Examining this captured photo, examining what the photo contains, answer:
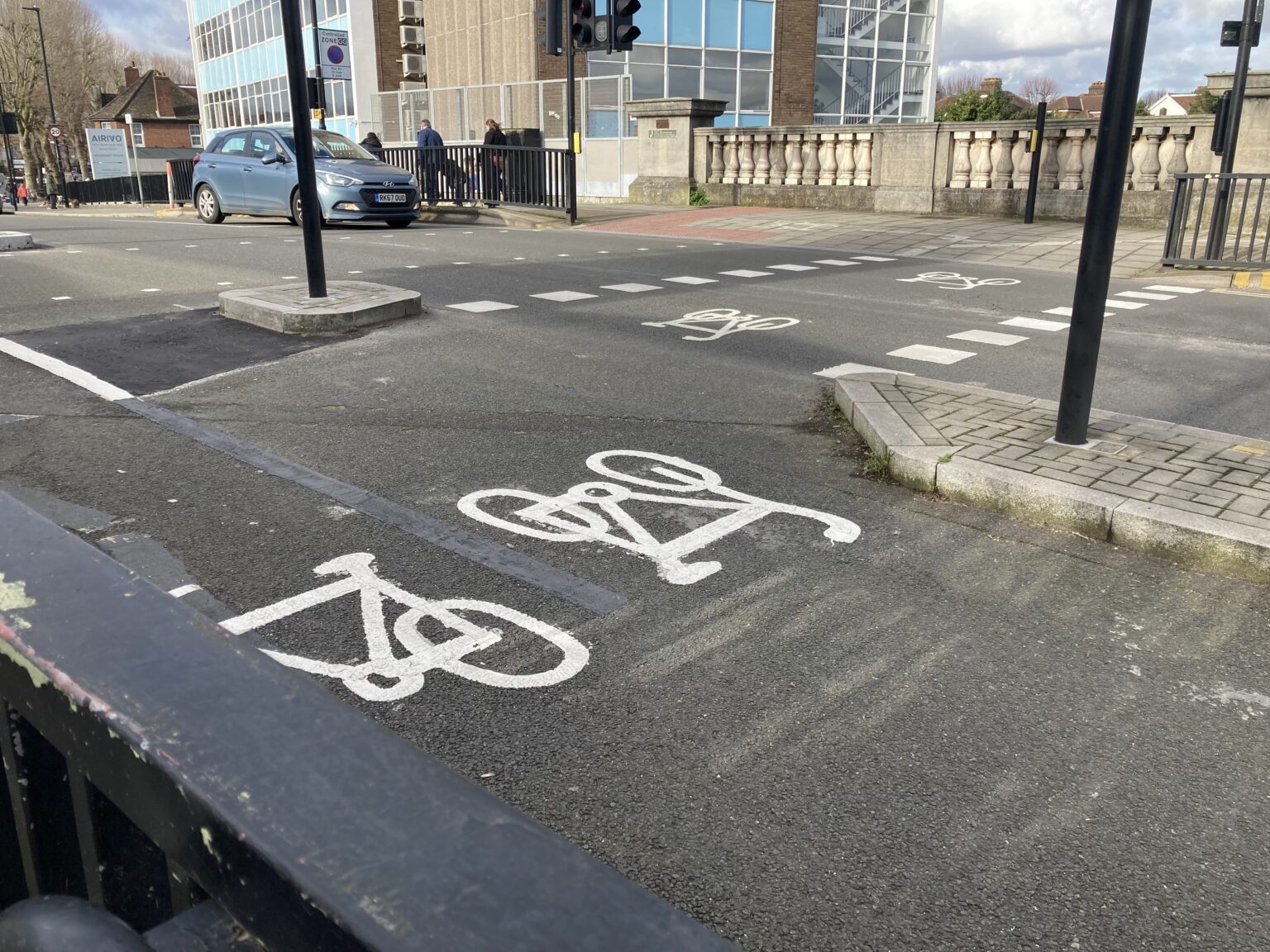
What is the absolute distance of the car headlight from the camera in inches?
Result: 706

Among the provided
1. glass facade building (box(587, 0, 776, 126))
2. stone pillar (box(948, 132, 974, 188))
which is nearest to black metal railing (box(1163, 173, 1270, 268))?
stone pillar (box(948, 132, 974, 188))

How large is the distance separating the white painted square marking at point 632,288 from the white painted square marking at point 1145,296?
5.15 metres

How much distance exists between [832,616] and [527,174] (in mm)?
19154

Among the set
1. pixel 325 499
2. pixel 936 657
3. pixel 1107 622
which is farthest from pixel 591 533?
pixel 1107 622

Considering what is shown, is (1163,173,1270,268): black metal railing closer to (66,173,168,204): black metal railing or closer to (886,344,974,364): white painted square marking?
(886,344,974,364): white painted square marking

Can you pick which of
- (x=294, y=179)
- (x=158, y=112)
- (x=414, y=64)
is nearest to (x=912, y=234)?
(x=294, y=179)

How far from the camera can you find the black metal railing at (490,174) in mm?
21031

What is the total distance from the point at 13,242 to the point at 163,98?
86303 millimetres

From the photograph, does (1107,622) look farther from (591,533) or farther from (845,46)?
(845,46)

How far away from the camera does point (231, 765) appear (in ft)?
2.94

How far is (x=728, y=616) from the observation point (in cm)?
367

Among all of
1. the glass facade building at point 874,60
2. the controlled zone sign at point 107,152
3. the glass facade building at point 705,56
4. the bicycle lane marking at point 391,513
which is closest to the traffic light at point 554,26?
the bicycle lane marking at point 391,513

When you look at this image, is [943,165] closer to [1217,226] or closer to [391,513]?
[1217,226]

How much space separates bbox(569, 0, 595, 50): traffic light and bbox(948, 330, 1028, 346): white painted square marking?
11209mm
